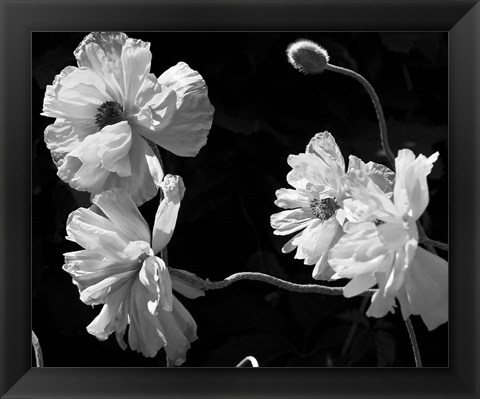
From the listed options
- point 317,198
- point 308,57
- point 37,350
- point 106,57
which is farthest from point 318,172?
point 37,350

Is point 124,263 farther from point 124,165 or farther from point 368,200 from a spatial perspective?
point 368,200

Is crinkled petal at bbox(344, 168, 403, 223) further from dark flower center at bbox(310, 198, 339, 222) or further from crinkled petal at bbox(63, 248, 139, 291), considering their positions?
crinkled petal at bbox(63, 248, 139, 291)

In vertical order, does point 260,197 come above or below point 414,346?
above

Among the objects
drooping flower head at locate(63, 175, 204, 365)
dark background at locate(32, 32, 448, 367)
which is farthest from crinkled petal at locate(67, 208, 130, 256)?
dark background at locate(32, 32, 448, 367)
